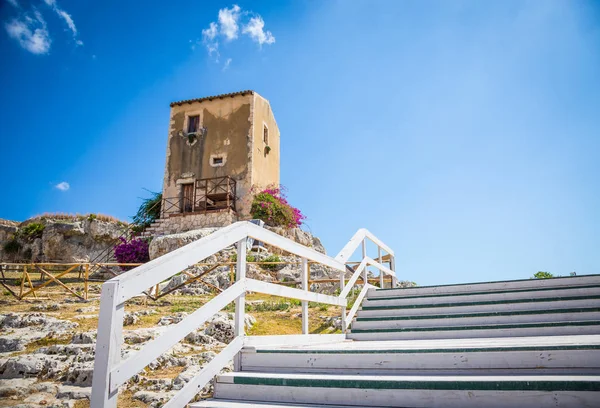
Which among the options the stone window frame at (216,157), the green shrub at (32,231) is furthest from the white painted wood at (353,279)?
the green shrub at (32,231)

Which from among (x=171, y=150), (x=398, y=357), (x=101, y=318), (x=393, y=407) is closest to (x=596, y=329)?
(x=398, y=357)

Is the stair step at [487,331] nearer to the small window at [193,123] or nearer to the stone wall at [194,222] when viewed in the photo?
the stone wall at [194,222]

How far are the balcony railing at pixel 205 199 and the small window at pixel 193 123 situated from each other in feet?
10.8

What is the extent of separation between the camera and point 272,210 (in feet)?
64.5

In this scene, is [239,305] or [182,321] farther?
[239,305]

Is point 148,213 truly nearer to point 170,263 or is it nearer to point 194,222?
point 194,222

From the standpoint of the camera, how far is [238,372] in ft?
9.47

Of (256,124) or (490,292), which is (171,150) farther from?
(490,292)

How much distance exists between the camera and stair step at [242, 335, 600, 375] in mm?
2516

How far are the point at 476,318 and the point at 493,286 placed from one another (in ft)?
3.23

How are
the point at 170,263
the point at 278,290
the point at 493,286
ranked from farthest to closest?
1. the point at 493,286
2. the point at 278,290
3. the point at 170,263

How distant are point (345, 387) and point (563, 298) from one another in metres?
3.38

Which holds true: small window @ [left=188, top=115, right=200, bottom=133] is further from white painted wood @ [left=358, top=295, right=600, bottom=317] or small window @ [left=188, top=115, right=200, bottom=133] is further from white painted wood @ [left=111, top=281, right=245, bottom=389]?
white painted wood @ [left=111, top=281, right=245, bottom=389]

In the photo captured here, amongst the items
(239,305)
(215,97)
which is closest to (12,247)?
(215,97)
